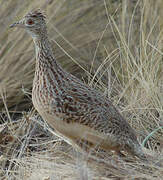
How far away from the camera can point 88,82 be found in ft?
14.0

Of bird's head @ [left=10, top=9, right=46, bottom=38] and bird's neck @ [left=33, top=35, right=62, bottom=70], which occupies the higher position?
bird's head @ [left=10, top=9, right=46, bottom=38]

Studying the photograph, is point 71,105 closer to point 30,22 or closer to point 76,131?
point 76,131

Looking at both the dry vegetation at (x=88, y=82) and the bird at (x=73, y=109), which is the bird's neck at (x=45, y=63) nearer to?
the bird at (x=73, y=109)

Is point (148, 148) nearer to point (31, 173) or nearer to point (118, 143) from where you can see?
point (118, 143)

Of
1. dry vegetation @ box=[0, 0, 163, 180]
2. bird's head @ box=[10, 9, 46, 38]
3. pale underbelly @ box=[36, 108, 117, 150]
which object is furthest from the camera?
bird's head @ box=[10, 9, 46, 38]

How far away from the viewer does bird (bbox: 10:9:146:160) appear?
10.7 feet

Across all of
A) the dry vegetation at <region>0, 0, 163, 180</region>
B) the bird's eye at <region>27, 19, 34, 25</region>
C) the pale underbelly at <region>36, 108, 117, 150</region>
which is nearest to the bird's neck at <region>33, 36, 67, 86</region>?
the bird's eye at <region>27, 19, 34, 25</region>

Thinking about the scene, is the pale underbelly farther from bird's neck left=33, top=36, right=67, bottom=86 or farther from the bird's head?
the bird's head

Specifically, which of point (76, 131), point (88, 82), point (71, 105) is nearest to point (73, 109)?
point (71, 105)

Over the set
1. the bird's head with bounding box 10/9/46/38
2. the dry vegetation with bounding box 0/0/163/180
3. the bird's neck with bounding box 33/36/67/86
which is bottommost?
the dry vegetation with bounding box 0/0/163/180

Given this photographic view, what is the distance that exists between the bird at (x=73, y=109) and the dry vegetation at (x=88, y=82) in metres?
0.12

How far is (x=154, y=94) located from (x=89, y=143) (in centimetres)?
80

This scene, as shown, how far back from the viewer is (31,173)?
3.22 m

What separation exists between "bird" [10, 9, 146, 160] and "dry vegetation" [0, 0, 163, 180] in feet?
0.39
